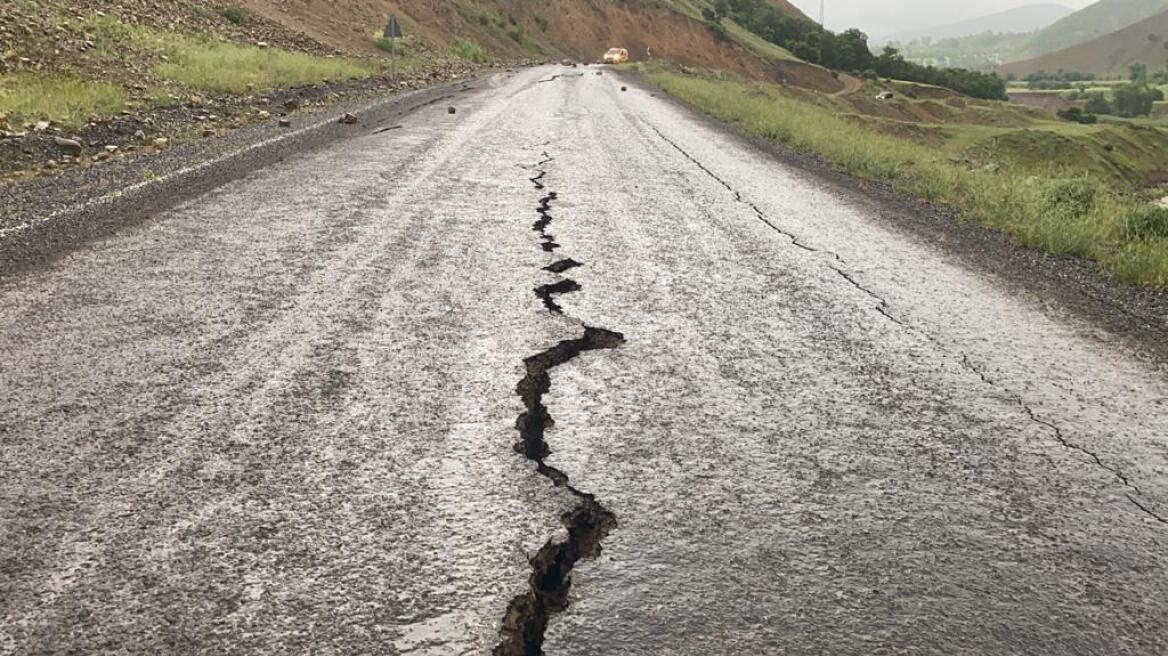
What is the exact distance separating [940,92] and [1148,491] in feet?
232

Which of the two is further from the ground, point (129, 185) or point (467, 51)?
point (467, 51)

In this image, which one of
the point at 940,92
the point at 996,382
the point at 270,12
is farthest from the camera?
the point at 940,92

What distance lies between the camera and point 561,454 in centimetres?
251

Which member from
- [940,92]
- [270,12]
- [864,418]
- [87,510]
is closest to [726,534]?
[864,418]

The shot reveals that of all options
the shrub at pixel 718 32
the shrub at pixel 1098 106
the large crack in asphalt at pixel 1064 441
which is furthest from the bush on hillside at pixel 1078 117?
the large crack in asphalt at pixel 1064 441

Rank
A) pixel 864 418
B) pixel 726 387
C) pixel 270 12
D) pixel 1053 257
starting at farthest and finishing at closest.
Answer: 1. pixel 270 12
2. pixel 1053 257
3. pixel 726 387
4. pixel 864 418

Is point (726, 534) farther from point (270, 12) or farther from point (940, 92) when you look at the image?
point (940, 92)

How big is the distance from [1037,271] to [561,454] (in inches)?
163

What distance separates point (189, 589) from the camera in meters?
1.81

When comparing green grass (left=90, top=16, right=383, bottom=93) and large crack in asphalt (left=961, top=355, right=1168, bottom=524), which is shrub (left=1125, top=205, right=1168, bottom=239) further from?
green grass (left=90, top=16, right=383, bottom=93)

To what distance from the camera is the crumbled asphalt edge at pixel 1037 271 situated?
166 inches

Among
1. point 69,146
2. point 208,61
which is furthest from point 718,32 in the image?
point 69,146

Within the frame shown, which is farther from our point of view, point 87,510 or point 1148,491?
point 1148,491

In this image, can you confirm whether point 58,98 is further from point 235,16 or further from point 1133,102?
point 1133,102
